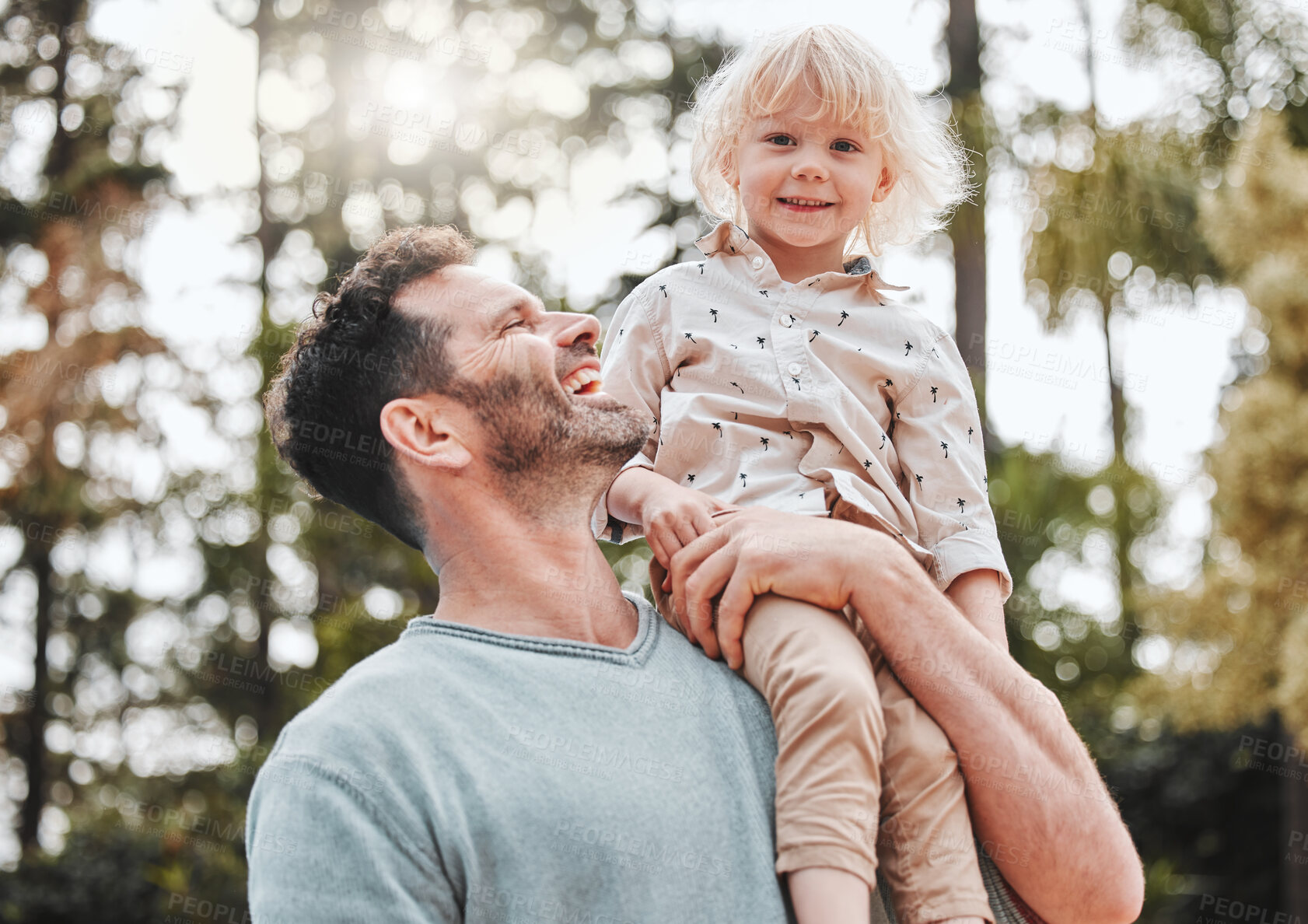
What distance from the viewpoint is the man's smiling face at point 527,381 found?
5.98ft

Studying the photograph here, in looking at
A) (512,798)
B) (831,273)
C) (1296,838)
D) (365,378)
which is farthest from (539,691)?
(1296,838)

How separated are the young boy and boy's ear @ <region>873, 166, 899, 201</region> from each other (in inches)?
0.5

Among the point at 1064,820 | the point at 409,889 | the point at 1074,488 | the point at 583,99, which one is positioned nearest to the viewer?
the point at 409,889

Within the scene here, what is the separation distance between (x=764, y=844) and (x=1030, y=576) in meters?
6.42

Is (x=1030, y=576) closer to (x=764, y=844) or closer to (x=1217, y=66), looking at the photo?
(x=1217, y=66)

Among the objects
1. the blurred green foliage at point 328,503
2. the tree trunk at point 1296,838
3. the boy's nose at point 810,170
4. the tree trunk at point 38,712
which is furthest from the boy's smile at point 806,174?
the tree trunk at point 38,712

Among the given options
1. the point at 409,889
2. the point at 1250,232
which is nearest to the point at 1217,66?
the point at 1250,232

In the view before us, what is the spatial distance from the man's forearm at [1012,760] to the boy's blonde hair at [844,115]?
2.84 ft

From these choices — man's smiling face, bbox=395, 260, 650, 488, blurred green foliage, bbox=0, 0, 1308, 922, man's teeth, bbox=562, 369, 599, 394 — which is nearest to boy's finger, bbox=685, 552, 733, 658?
man's smiling face, bbox=395, 260, 650, 488

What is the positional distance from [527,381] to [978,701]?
844 millimetres

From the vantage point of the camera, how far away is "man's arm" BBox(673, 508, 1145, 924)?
5.44 feet

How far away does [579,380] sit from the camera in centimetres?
195

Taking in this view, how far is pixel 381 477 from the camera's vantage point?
76.7 inches

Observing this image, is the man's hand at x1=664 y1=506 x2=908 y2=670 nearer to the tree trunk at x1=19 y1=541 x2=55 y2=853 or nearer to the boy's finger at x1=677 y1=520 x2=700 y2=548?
the boy's finger at x1=677 y1=520 x2=700 y2=548
